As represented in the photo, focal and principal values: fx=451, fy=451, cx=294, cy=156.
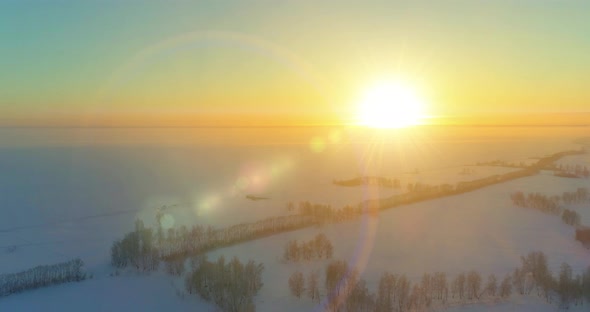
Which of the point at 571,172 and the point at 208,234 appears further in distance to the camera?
the point at 571,172

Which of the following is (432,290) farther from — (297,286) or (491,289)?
(297,286)

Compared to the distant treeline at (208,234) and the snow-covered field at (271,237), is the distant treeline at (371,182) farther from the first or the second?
the distant treeline at (208,234)

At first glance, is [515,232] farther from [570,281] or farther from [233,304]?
[233,304]

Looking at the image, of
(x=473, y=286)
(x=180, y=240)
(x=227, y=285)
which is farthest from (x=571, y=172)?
(x=227, y=285)

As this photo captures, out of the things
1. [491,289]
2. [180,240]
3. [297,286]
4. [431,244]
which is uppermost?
[180,240]

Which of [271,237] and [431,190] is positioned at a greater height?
[431,190]

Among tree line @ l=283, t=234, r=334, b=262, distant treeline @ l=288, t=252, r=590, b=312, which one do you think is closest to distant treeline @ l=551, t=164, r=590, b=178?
distant treeline @ l=288, t=252, r=590, b=312

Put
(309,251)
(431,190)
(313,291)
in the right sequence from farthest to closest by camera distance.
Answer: (431,190) → (309,251) → (313,291)

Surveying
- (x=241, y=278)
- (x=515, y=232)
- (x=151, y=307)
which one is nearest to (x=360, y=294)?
(x=241, y=278)
